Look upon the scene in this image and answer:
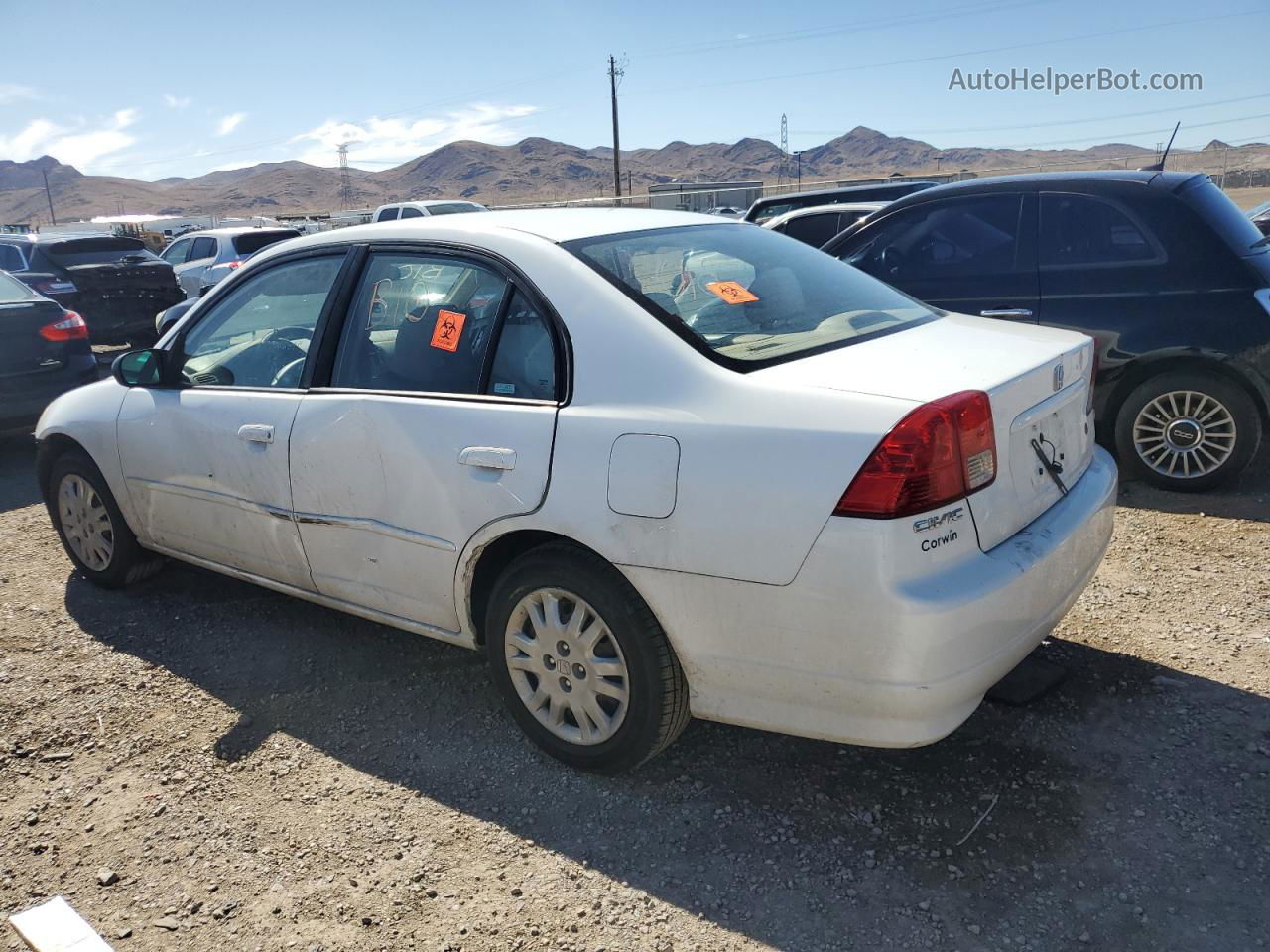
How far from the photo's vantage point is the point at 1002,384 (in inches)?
99.4

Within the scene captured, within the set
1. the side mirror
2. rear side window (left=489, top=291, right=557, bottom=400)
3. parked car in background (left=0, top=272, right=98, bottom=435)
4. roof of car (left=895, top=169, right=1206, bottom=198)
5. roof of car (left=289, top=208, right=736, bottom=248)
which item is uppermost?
roof of car (left=895, top=169, right=1206, bottom=198)

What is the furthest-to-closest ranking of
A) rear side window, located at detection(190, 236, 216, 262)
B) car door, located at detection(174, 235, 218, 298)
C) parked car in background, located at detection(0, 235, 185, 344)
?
rear side window, located at detection(190, 236, 216, 262)
car door, located at detection(174, 235, 218, 298)
parked car in background, located at detection(0, 235, 185, 344)

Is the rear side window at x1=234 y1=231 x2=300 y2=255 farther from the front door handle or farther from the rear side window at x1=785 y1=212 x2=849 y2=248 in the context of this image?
the front door handle

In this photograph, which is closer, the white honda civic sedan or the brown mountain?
the white honda civic sedan

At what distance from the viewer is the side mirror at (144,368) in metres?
4.03

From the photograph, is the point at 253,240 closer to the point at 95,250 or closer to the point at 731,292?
the point at 95,250

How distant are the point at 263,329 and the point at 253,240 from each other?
528 inches

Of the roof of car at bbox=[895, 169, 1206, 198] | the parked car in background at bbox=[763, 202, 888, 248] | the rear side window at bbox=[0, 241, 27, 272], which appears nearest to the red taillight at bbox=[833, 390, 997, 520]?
the roof of car at bbox=[895, 169, 1206, 198]

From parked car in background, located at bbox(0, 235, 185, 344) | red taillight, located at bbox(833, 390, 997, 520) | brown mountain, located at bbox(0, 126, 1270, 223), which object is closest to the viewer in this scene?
red taillight, located at bbox(833, 390, 997, 520)

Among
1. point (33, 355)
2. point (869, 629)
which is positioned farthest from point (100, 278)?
point (869, 629)

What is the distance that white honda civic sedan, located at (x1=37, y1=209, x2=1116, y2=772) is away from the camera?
2.35 metres

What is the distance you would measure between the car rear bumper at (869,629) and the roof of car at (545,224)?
121 centimetres

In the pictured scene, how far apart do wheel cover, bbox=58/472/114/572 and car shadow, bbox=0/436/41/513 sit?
2.06 m

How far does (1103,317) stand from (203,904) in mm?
4921
